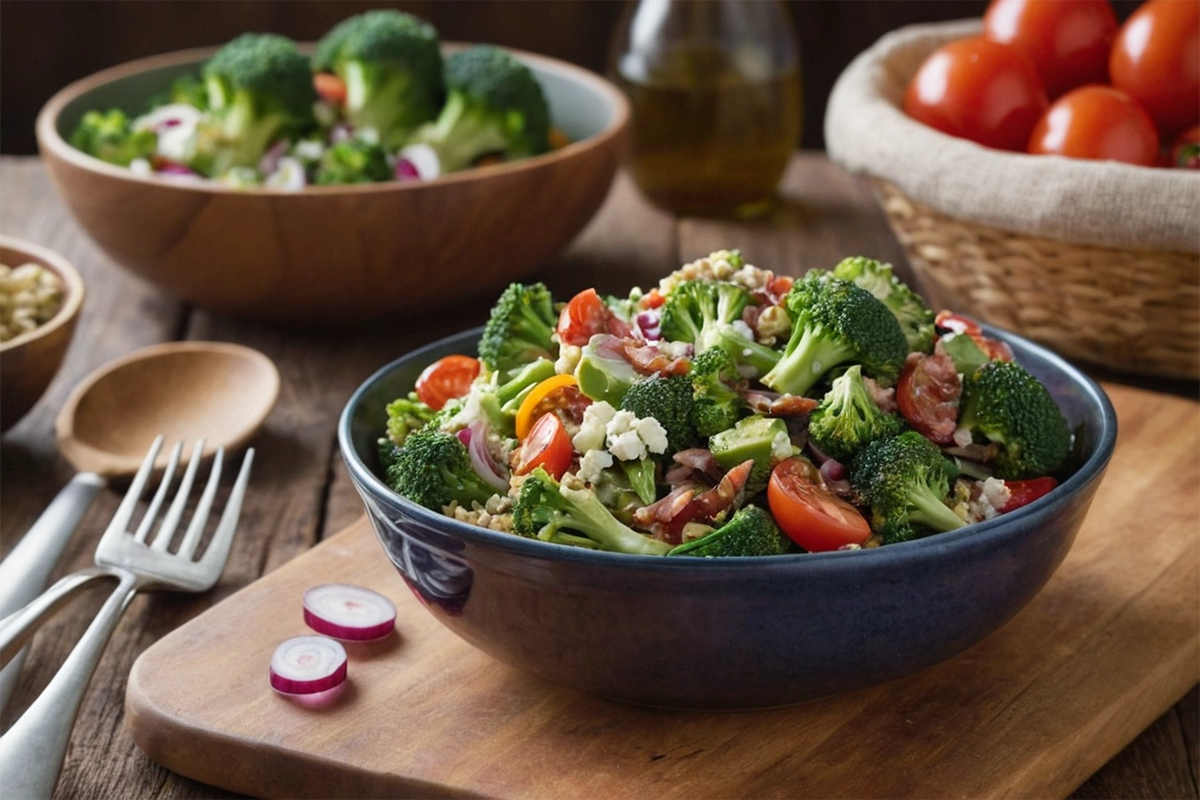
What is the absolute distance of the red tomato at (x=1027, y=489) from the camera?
1.51 m

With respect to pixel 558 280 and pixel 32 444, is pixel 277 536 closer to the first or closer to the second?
pixel 32 444

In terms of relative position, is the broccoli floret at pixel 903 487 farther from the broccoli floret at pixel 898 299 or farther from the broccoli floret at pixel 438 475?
the broccoli floret at pixel 438 475

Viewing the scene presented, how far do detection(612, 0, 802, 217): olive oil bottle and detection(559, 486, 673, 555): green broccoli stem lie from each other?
5.66 feet

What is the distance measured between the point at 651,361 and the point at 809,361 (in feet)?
0.54

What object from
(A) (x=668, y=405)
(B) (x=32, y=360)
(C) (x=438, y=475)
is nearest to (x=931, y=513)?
(A) (x=668, y=405)

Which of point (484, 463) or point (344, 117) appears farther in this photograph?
point (344, 117)

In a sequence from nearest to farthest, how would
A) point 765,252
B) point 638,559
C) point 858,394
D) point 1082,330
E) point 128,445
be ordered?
1. point 638,559
2. point 858,394
3. point 128,445
4. point 1082,330
5. point 765,252

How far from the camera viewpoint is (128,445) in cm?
214

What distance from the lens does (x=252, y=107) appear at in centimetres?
273

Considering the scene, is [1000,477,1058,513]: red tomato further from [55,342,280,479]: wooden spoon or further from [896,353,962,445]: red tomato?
[55,342,280,479]: wooden spoon

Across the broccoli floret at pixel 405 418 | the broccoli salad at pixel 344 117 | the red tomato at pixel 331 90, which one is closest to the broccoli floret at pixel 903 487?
the broccoli floret at pixel 405 418

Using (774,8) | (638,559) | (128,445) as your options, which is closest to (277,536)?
(128,445)

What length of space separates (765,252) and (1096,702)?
156 centimetres

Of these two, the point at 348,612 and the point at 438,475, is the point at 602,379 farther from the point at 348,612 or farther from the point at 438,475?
the point at 348,612
